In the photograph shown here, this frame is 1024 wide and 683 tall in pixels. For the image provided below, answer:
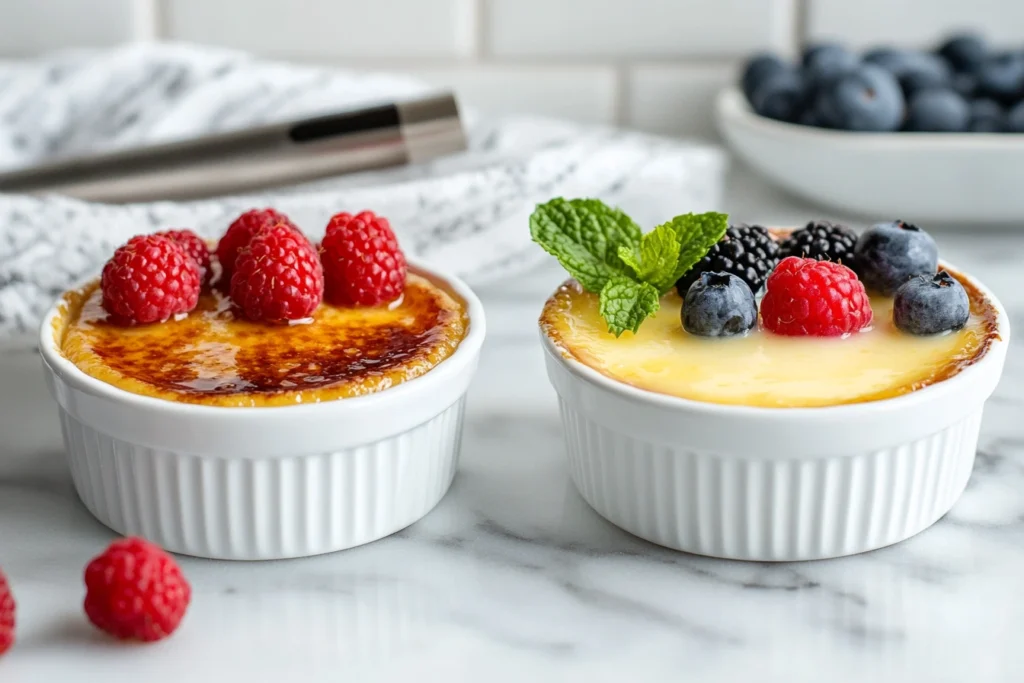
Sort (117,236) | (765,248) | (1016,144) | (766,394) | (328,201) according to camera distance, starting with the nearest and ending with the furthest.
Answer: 1. (766,394)
2. (765,248)
3. (117,236)
4. (328,201)
5. (1016,144)

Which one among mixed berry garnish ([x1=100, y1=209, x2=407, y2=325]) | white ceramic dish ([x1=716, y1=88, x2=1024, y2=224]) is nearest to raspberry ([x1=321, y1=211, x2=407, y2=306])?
mixed berry garnish ([x1=100, y1=209, x2=407, y2=325])

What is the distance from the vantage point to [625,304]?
118 cm

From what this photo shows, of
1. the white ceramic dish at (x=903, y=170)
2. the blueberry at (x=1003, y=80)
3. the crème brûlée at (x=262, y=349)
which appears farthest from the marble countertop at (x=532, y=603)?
the blueberry at (x=1003, y=80)

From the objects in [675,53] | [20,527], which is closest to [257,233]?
[20,527]

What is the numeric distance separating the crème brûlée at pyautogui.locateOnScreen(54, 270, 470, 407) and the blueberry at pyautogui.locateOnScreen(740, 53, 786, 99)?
0.98m

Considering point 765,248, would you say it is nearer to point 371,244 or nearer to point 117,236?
point 371,244

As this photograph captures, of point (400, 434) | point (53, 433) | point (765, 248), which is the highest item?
point (765, 248)

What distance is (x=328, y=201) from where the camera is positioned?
1583 millimetres

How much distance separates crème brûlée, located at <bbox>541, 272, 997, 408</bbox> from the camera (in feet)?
3.51

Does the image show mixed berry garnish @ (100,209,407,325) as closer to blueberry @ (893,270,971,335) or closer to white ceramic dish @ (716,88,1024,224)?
blueberry @ (893,270,971,335)

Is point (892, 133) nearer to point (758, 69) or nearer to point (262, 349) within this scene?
point (758, 69)

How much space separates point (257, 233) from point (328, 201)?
0.29 meters

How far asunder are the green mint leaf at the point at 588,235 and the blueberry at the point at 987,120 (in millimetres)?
894

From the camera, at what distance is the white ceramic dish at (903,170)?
1.82m
